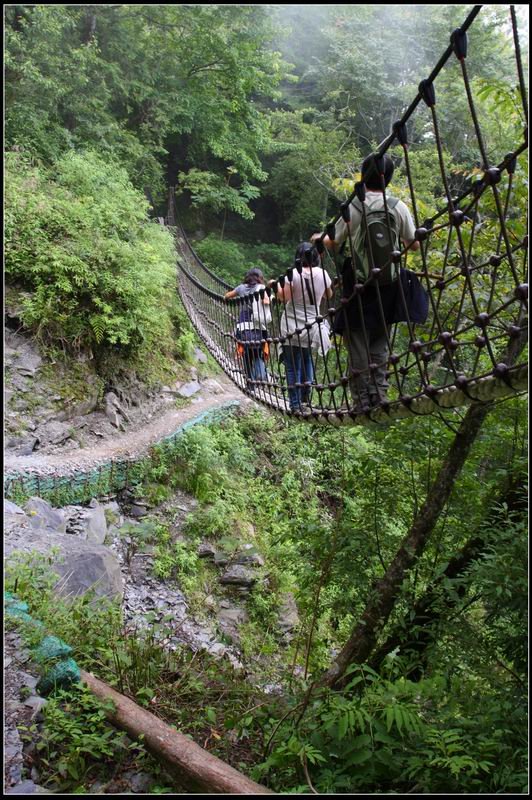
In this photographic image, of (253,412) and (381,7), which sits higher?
(381,7)

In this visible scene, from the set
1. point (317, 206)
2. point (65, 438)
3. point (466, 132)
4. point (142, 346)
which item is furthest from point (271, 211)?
point (65, 438)

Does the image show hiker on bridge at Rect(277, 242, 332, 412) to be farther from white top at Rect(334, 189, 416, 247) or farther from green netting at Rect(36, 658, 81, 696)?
green netting at Rect(36, 658, 81, 696)

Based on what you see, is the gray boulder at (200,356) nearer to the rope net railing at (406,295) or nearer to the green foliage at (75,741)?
the rope net railing at (406,295)

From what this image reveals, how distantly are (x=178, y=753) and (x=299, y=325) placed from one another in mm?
1724

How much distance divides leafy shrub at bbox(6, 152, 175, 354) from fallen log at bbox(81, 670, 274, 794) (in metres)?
3.38

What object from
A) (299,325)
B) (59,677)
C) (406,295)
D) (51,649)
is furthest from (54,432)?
(406,295)

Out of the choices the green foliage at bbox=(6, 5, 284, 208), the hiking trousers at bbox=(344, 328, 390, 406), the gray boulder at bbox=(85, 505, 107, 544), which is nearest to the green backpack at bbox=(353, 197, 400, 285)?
the hiking trousers at bbox=(344, 328, 390, 406)

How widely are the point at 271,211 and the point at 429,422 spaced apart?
9.46 metres

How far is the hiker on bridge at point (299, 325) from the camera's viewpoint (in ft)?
7.81

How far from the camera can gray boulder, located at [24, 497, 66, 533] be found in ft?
11.9

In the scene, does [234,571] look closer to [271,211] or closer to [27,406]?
[27,406]

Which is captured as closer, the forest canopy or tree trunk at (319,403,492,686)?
the forest canopy

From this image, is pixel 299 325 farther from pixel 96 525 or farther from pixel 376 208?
pixel 96 525

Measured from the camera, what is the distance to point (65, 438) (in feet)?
15.1
